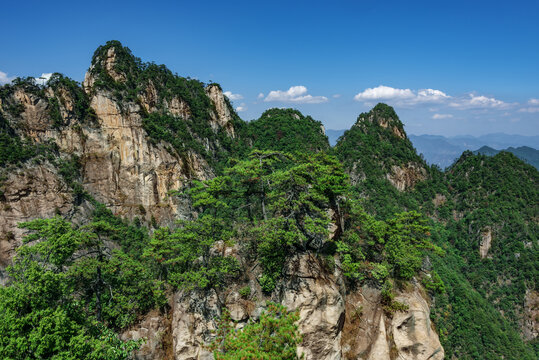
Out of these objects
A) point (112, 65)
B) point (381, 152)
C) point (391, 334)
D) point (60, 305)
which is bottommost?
point (391, 334)

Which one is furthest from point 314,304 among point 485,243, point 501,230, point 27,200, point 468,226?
point 468,226

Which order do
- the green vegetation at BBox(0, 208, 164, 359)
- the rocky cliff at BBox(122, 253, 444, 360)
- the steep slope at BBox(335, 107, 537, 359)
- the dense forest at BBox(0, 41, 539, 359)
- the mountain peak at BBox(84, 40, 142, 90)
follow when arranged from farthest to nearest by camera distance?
the mountain peak at BBox(84, 40, 142, 90), the steep slope at BBox(335, 107, 537, 359), the rocky cliff at BBox(122, 253, 444, 360), the dense forest at BBox(0, 41, 539, 359), the green vegetation at BBox(0, 208, 164, 359)

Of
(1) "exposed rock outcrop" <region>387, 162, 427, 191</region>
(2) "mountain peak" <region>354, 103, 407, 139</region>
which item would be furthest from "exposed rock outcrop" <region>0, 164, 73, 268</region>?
(2) "mountain peak" <region>354, 103, 407, 139</region>

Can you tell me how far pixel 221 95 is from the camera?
88.9 m

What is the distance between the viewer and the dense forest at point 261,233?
14.8 metres

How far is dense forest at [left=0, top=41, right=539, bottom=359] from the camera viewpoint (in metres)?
14.8

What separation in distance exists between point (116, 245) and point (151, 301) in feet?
105

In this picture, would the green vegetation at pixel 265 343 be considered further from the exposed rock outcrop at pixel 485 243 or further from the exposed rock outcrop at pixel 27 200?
the exposed rock outcrop at pixel 485 243

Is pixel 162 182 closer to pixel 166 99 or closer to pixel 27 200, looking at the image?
pixel 27 200

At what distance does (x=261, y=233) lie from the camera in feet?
68.1

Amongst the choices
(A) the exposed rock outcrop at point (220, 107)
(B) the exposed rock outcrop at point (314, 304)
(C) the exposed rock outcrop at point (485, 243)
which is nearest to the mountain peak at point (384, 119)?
(C) the exposed rock outcrop at point (485, 243)

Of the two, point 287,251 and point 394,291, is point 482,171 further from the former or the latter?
point 287,251

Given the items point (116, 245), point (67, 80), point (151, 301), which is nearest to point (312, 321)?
point (151, 301)

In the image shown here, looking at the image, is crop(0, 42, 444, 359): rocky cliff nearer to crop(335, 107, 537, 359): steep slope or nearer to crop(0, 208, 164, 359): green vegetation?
crop(0, 208, 164, 359): green vegetation
